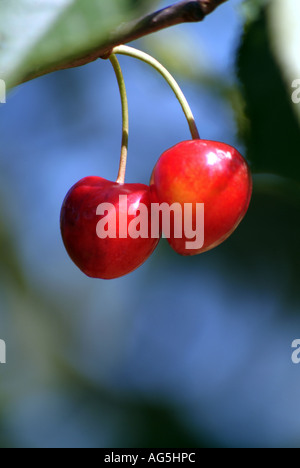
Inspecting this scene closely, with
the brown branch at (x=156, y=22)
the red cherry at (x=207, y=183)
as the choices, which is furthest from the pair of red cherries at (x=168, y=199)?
the brown branch at (x=156, y=22)

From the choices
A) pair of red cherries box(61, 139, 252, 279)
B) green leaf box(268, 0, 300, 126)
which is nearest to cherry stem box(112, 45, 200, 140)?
pair of red cherries box(61, 139, 252, 279)

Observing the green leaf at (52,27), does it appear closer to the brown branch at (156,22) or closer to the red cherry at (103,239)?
the brown branch at (156,22)

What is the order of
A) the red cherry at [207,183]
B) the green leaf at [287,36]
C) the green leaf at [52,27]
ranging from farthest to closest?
1. the green leaf at [287,36]
2. the red cherry at [207,183]
3. the green leaf at [52,27]

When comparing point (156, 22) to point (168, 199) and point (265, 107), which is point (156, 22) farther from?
point (265, 107)

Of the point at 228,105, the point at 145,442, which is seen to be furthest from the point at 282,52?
the point at 145,442

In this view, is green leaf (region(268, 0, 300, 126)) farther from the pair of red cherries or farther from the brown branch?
the brown branch

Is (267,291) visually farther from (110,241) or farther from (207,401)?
(110,241)
